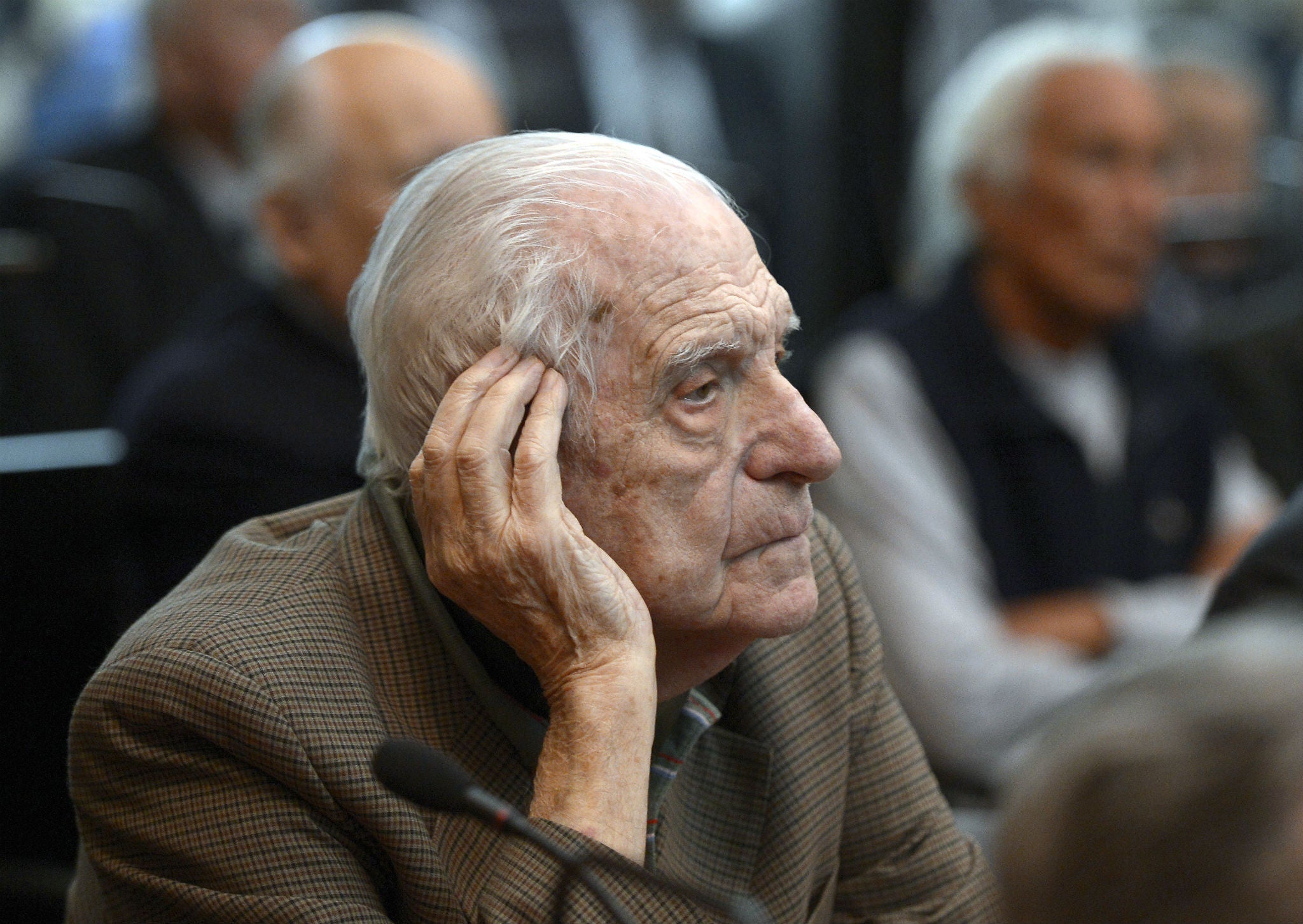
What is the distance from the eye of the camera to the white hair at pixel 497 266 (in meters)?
1.26

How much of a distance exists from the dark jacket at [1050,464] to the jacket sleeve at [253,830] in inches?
60.9

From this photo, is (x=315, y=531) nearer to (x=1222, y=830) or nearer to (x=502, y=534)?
(x=502, y=534)

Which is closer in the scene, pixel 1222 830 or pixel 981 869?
pixel 1222 830

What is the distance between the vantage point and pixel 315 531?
140 cm

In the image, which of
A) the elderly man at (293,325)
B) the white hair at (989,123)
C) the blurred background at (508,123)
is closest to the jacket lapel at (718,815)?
the blurred background at (508,123)

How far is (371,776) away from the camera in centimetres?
117

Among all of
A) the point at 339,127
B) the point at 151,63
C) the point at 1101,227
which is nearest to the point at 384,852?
the point at 339,127

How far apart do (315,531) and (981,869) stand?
0.73 meters

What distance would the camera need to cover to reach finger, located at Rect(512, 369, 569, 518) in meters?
1.23

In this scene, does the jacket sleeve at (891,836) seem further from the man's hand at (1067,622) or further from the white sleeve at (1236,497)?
the white sleeve at (1236,497)

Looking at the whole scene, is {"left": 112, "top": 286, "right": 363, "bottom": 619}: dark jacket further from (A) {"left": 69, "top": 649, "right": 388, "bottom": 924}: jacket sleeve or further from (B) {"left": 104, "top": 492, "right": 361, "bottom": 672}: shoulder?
(A) {"left": 69, "top": 649, "right": 388, "bottom": 924}: jacket sleeve

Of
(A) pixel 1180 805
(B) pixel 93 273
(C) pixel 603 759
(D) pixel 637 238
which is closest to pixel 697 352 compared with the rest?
(D) pixel 637 238

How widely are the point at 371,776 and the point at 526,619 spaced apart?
176 mm

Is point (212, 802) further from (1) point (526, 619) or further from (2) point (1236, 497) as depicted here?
(2) point (1236, 497)
